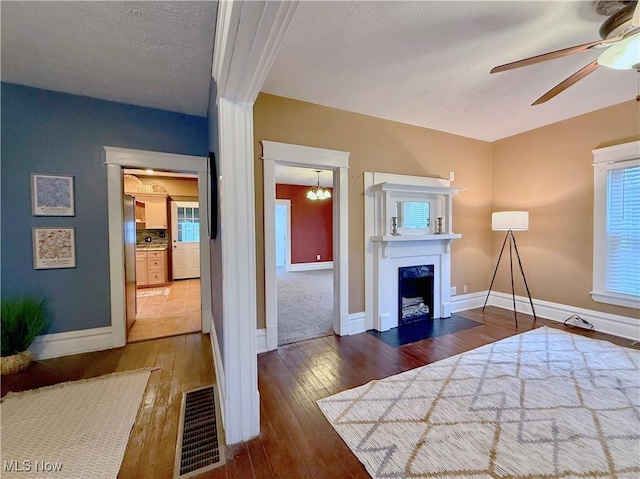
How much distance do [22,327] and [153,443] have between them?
1.89 meters


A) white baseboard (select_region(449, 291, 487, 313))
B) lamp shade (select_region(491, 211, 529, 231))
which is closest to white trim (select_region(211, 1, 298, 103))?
lamp shade (select_region(491, 211, 529, 231))

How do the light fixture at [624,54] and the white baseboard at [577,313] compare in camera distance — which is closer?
the light fixture at [624,54]

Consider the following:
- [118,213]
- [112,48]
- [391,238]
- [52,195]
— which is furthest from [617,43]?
[52,195]

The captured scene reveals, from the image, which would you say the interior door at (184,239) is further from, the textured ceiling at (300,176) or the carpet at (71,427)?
the carpet at (71,427)

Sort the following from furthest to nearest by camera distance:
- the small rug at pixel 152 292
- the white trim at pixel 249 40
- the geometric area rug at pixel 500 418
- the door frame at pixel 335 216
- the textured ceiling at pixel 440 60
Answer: the small rug at pixel 152 292, the door frame at pixel 335 216, the textured ceiling at pixel 440 60, the geometric area rug at pixel 500 418, the white trim at pixel 249 40

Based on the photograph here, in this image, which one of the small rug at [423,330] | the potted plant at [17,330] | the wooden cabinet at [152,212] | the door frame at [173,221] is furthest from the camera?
the door frame at [173,221]

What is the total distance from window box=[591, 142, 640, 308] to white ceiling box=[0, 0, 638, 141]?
2.29ft

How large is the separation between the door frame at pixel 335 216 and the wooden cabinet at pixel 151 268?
4660 millimetres

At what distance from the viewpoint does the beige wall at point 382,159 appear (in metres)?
2.76

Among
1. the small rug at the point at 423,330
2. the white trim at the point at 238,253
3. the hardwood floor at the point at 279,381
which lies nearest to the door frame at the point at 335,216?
the hardwood floor at the point at 279,381

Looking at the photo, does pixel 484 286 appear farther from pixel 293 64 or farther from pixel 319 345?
pixel 293 64

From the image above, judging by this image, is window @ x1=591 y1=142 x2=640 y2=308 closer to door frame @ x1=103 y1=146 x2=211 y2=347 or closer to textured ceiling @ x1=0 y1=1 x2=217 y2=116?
textured ceiling @ x1=0 y1=1 x2=217 y2=116

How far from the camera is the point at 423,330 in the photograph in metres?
3.29

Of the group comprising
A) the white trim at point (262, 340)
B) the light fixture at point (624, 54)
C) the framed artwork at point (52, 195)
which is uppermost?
the light fixture at point (624, 54)
